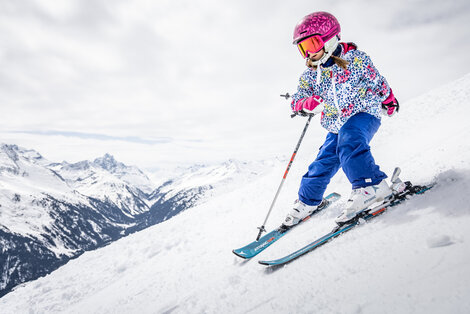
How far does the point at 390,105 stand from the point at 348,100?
889mm

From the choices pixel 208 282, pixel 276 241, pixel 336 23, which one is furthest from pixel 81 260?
pixel 336 23

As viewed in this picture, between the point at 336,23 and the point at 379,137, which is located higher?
the point at 336,23

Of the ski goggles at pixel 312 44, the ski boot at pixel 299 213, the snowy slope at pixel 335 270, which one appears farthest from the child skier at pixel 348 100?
the ski boot at pixel 299 213

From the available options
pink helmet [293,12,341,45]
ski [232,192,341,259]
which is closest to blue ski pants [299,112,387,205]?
pink helmet [293,12,341,45]

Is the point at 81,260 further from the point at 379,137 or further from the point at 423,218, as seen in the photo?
the point at 379,137

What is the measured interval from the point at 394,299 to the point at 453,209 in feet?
4.19

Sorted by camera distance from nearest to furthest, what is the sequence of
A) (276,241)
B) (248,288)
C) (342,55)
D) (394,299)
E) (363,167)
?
1. (394,299)
2. (248,288)
3. (363,167)
4. (342,55)
5. (276,241)

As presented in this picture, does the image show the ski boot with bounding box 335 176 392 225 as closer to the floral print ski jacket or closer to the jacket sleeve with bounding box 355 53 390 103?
the floral print ski jacket

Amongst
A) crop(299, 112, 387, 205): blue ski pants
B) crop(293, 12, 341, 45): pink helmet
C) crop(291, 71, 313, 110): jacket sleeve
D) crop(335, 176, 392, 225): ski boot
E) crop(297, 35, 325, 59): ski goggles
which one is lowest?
crop(335, 176, 392, 225): ski boot

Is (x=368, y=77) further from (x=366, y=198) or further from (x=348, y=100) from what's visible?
(x=366, y=198)

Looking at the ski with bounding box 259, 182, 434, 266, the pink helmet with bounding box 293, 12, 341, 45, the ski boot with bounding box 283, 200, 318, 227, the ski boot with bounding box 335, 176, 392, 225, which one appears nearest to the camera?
the ski with bounding box 259, 182, 434, 266

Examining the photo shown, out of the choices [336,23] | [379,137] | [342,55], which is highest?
[336,23]

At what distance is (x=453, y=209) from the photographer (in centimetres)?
233

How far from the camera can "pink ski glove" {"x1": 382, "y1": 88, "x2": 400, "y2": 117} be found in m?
3.79
